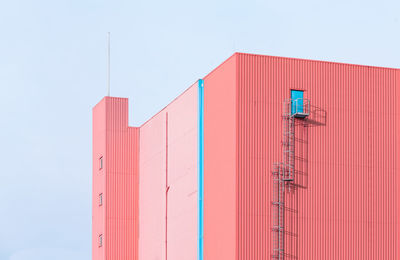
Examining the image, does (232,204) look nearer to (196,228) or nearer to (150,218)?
(196,228)

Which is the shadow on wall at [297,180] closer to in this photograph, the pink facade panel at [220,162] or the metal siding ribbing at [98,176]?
the pink facade panel at [220,162]

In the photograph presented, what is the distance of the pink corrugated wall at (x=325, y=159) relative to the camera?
58406 millimetres

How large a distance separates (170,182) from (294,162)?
49.8ft

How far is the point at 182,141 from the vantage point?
68.4m

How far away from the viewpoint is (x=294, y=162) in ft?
194

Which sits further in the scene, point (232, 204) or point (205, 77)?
point (205, 77)

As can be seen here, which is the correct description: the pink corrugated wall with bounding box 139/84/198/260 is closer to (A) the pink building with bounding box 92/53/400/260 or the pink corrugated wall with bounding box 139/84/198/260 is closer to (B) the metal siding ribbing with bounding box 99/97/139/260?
(A) the pink building with bounding box 92/53/400/260

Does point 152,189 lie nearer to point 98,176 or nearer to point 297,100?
point 98,176

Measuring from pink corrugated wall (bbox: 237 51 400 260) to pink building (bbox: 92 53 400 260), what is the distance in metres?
0.07

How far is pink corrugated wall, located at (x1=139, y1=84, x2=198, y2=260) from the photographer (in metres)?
65.8

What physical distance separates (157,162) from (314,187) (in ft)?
66.0

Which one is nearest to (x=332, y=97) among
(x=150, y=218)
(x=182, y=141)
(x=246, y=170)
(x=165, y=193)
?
(x=246, y=170)

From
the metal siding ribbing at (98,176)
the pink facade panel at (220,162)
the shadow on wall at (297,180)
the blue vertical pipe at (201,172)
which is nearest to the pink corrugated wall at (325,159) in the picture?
the shadow on wall at (297,180)

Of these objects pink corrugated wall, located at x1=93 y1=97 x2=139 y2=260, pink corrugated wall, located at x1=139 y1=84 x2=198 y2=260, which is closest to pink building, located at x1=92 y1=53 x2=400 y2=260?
pink corrugated wall, located at x1=139 y1=84 x2=198 y2=260
